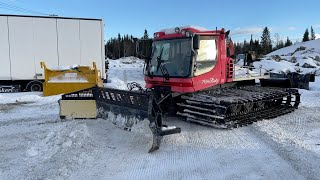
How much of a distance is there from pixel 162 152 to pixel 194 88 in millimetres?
2466

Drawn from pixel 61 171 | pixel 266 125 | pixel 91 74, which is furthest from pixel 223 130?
pixel 91 74

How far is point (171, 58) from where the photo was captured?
28.3ft

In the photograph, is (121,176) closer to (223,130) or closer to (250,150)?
(250,150)

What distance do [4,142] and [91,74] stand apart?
6968 millimetres

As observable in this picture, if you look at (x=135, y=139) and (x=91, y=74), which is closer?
(x=135, y=139)

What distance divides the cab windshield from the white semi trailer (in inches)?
341

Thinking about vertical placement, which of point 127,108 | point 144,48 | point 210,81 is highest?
point 144,48

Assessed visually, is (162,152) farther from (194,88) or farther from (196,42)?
(196,42)

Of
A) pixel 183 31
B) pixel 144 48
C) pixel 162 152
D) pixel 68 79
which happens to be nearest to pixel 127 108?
pixel 162 152

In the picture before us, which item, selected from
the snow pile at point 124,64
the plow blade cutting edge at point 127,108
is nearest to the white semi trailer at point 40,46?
the plow blade cutting edge at point 127,108

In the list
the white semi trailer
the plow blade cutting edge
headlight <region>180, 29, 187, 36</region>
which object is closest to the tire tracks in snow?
the plow blade cutting edge

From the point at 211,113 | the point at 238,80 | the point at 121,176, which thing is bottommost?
the point at 121,176

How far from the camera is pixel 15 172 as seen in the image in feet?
16.8

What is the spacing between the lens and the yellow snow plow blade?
13.6 m
